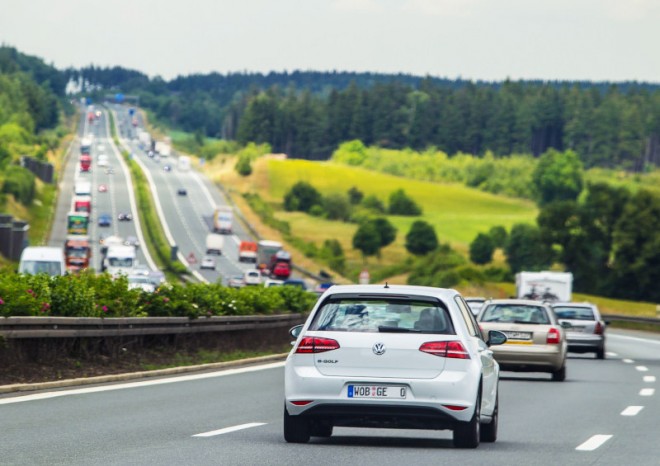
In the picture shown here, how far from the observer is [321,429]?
12984 millimetres

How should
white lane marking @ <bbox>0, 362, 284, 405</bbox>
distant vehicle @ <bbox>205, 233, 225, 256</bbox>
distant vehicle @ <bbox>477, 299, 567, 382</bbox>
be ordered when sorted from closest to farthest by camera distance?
white lane marking @ <bbox>0, 362, 284, 405</bbox> → distant vehicle @ <bbox>477, 299, 567, 382</bbox> → distant vehicle @ <bbox>205, 233, 225, 256</bbox>

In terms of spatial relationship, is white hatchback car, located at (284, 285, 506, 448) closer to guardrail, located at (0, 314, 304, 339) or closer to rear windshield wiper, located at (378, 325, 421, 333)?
rear windshield wiper, located at (378, 325, 421, 333)

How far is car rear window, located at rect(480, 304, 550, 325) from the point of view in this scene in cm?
2556

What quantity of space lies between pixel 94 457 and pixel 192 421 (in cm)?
399

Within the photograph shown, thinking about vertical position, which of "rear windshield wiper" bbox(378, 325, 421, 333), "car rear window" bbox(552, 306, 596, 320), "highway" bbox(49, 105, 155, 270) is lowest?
"highway" bbox(49, 105, 155, 270)

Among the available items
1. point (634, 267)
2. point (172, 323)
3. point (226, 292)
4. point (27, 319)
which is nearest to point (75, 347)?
point (27, 319)

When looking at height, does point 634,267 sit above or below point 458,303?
below

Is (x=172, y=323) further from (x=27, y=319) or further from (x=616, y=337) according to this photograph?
(x=616, y=337)

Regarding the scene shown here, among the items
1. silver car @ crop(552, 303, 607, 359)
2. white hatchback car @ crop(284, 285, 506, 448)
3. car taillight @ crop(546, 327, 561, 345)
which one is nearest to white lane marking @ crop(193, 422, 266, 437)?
white hatchback car @ crop(284, 285, 506, 448)

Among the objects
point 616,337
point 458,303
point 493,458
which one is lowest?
point 616,337

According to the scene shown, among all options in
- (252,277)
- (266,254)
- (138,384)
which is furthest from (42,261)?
(266,254)

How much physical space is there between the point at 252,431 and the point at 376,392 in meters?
2.23

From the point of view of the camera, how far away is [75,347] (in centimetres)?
2162

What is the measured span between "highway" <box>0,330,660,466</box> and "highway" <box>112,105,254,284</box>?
81.5 meters
